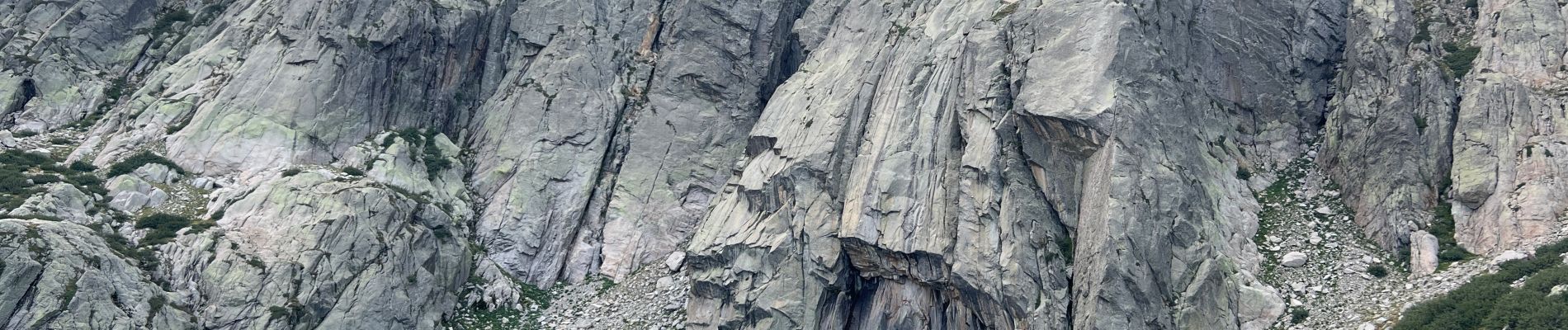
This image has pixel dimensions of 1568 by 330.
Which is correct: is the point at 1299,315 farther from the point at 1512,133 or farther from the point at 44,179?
the point at 44,179

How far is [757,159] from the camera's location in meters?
48.5

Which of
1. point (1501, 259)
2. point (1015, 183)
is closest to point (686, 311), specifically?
point (1015, 183)

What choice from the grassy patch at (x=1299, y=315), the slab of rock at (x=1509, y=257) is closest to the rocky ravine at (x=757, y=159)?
the grassy patch at (x=1299, y=315)

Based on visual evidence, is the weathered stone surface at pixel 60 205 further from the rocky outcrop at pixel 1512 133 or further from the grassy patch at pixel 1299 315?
the rocky outcrop at pixel 1512 133

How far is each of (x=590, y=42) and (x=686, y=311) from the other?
61.7 feet

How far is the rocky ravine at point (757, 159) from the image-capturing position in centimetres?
3962

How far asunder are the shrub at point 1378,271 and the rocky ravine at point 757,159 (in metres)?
0.41

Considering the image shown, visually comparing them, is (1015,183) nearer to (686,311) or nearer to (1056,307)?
(1056,307)

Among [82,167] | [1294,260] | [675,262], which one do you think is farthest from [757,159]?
[82,167]

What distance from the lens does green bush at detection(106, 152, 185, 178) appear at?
149ft

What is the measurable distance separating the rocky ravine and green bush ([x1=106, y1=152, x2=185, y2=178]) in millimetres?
167

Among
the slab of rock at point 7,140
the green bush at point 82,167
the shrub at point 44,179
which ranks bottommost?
the green bush at point 82,167

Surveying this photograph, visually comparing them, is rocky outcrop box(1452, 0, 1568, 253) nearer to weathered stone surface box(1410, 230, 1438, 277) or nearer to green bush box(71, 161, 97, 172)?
weathered stone surface box(1410, 230, 1438, 277)

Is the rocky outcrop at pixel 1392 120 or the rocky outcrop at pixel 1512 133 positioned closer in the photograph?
the rocky outcrop at pixel 1512 133
